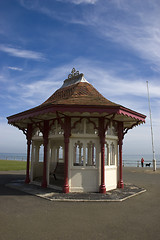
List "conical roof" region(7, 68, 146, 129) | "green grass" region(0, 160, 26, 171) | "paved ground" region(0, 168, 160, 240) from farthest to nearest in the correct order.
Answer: "green grass" region(0, 160, 26, 171) → "conical roof" region(7, 68, 146, 129) → "paved ground" region(0, 168, 160, 240)

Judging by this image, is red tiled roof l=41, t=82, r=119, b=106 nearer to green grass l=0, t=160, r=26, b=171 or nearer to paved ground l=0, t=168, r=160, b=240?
paved ground l=0, t=168, r=160, b=240

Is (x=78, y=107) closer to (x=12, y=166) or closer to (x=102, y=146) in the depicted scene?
(x=102, y=146)

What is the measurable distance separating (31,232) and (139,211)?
11.7 feet

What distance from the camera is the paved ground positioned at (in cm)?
447

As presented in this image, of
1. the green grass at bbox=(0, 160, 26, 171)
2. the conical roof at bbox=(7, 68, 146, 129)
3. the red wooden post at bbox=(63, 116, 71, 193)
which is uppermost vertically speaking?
the conical roof at bbox=(7, 68, 146, 129)

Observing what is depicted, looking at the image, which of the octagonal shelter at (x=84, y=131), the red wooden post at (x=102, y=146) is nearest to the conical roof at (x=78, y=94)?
the octagonal shelter at (x=84, y=131)

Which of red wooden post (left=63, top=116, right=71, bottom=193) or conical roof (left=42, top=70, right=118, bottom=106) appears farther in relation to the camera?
conical roof (left=42, top=70, right=118, bottom=106)

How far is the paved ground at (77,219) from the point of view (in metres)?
4.47

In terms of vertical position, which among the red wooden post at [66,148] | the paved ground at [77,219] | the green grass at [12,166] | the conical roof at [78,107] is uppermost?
the conical roof at [78,107]

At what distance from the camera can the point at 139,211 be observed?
632cm

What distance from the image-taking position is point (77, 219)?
5453 millimetres

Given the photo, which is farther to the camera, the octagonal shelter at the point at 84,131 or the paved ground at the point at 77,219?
the octagonal shelter at the point at 84,131

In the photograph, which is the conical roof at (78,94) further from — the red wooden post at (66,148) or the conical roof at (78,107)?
the red wooden post at (66,148)

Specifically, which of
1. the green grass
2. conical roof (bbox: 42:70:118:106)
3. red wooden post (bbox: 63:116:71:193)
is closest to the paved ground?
red wooden post (bbox: 63:116:71:193)
